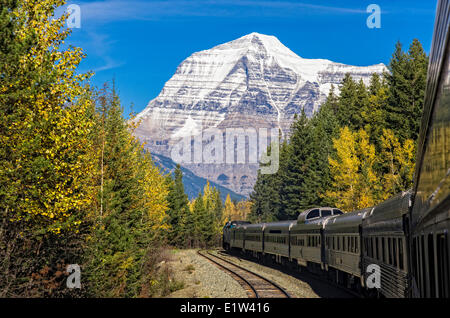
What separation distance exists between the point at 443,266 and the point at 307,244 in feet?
86.4

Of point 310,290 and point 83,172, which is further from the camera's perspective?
point 310,290

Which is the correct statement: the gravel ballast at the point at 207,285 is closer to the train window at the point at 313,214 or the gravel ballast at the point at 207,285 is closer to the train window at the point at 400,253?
the train window at the point at 313,214

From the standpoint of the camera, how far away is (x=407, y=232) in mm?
11039

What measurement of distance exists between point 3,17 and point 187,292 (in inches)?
589

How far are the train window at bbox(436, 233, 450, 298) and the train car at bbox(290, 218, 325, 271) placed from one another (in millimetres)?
22556

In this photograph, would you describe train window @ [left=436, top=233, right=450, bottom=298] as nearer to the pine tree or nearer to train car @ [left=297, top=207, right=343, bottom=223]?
train car @ [left=297, top=207, right=343, bottom=223]

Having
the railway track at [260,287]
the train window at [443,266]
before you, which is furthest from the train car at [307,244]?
the train window at [443,266]

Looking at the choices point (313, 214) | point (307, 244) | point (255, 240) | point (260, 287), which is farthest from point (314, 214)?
point (255, 240)

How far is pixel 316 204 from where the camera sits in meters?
70.4

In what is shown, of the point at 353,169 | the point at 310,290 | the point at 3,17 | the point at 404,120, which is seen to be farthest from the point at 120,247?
the point at 404,120

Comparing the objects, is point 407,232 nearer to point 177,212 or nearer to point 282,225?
point 282,225

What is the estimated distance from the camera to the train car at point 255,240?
47438 mm
